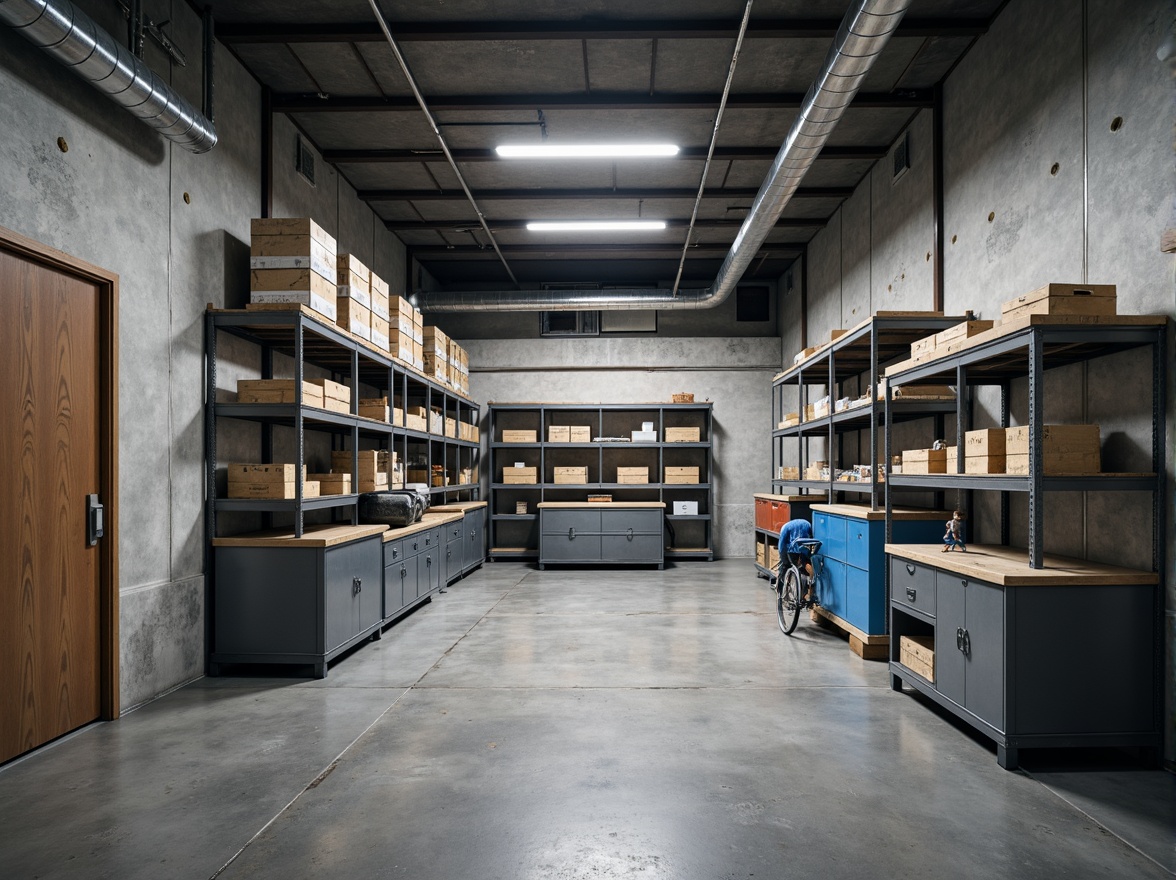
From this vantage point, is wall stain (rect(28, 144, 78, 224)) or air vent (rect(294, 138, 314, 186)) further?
air vent (rect(294, 138, 314, 186))

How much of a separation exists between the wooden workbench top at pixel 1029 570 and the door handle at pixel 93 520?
4926 millimetres

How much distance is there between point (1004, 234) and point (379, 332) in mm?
5512

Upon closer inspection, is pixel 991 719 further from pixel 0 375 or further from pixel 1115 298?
pixel 0 375

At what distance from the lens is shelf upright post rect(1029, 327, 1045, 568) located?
3518mm

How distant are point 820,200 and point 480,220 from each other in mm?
4453

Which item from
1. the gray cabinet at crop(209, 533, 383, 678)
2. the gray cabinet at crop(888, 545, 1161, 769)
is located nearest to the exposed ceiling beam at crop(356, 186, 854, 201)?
the gray cabinet at crop(209, 533, 383, 678)

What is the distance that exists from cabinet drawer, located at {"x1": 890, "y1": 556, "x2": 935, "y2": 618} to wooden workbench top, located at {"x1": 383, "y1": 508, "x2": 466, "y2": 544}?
4.30 m

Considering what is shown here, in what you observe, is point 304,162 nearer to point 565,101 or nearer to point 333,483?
point 565,101

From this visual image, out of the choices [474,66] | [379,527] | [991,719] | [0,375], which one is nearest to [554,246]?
[474,66]

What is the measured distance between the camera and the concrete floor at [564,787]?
2.64 meters

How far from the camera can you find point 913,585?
14.9 feet

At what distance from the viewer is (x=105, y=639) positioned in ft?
13.8

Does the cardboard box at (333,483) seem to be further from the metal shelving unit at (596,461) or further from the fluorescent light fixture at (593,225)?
the metal shelving unit at (596,461)

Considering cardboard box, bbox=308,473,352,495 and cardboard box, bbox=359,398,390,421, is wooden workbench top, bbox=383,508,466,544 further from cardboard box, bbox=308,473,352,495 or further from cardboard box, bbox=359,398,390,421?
cardboard box, bbox=359,398,390,421
